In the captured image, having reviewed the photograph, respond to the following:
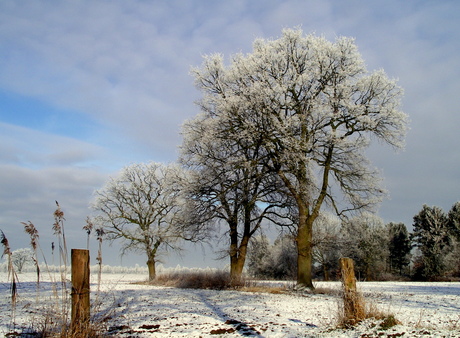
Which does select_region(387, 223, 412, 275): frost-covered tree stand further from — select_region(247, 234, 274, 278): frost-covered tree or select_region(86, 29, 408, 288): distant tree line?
select_region(86, 29, 408, 288): distant tree line

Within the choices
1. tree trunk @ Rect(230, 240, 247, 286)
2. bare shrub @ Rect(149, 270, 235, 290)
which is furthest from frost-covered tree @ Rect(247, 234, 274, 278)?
bare shrub @ Rect(149, 270, 235, 290)

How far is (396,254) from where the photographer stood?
4622cm

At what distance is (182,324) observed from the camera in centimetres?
781

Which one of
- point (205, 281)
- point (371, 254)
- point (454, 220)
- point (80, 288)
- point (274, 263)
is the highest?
point (454, 220)

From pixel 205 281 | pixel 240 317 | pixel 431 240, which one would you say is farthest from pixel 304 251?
pixel 431 240

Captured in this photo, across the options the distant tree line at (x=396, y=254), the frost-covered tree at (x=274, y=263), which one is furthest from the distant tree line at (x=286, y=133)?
the frost-covered tree at (x=274, y=263)

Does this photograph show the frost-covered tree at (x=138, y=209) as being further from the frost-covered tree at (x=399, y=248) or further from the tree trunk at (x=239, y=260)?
the frost-covered tree at (x=399, y=248)

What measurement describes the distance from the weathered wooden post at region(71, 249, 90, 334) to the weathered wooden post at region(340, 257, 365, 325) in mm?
4918

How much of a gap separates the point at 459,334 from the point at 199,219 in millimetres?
14132

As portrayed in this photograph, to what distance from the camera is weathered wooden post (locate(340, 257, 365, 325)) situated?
23.4ft

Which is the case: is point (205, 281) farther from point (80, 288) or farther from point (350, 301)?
point (80, 288)

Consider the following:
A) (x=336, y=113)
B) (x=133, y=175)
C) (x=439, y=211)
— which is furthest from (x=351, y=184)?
(x=439, y=211)

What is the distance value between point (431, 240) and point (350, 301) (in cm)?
3995

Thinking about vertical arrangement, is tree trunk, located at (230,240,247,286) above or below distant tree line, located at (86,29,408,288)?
below
